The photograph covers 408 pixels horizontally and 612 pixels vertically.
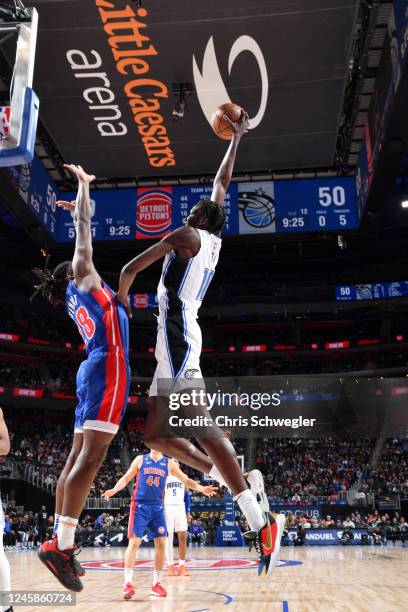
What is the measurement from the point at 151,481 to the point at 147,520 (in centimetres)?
52

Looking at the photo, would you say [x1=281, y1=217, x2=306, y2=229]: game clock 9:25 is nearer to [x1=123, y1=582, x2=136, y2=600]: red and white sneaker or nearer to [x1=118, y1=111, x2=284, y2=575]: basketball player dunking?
[x1=123, y1=582, x2=136, y2=600]: red and white sneaker

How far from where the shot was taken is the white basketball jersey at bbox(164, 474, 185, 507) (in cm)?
1087

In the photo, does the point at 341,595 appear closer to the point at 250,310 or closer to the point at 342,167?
the point at 342,167

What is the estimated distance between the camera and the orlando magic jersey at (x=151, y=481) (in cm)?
867

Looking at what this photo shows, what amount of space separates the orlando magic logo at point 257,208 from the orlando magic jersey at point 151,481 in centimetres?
853

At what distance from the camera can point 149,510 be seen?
8.62 meters

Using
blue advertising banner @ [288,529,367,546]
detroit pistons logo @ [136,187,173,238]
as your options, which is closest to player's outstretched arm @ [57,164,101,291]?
detroit pistons logo @ [136,187,173,238]

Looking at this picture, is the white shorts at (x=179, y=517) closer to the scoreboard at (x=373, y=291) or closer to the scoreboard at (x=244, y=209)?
the scoreboard at (x=244, y=209)

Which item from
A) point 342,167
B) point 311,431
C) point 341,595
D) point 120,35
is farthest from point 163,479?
point 311,431

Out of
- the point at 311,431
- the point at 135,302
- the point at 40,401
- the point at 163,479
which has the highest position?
the point at 135,302

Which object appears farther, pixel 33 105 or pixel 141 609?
pixel 141 609

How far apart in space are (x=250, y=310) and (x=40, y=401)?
1139 centimetres

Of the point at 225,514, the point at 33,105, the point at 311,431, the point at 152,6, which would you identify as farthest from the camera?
the point at 311,431

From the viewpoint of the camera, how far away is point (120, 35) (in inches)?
490
